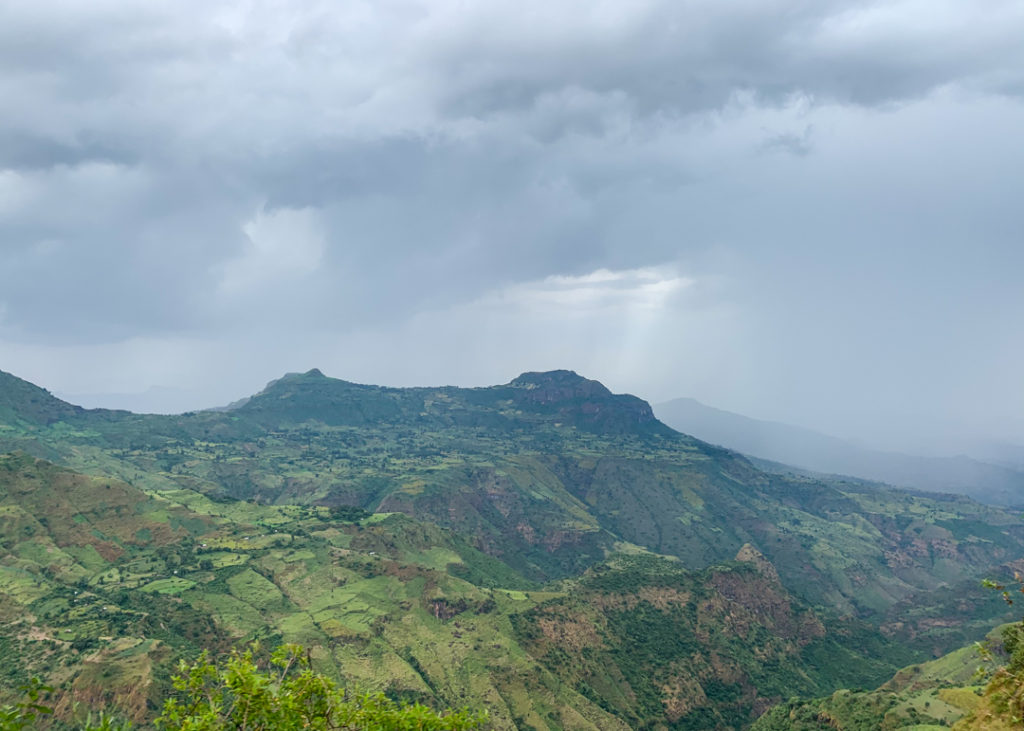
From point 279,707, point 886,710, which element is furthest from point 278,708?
point 886,710

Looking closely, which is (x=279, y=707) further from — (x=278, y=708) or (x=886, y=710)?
(x=886, y=710)

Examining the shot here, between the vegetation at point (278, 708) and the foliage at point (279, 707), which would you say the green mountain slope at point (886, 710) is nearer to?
the vegetation at point (278, 708)

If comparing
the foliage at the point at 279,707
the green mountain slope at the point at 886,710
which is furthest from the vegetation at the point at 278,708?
the green mountain slope at the point at 886,710

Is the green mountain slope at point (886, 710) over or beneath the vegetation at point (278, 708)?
beneath

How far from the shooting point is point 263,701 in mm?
34688

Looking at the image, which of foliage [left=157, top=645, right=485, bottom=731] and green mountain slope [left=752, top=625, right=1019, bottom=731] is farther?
green mountain slope [left=752, top=625, right=1019, bottom=731]

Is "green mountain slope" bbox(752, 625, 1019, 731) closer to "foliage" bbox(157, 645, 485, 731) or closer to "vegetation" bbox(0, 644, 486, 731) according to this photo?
"vegetation" bbox(0, 644, 486, 731)

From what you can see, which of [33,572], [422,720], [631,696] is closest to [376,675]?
[631,696]

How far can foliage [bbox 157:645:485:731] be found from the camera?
34.1m

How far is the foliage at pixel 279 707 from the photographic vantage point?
3412cm

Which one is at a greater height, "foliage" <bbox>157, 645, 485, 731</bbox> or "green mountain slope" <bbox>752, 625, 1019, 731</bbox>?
"foliage" <bbox>157, 645, 485, 731</bbox>

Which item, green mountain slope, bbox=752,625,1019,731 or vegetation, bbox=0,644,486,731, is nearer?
vegetation, bbox=0,644,486,731

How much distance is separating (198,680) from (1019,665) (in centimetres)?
7795

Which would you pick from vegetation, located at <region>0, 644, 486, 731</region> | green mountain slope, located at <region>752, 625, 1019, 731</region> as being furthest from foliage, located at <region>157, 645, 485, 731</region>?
green mountain slope, located at <region>752, 625, 1019, 731</region>
